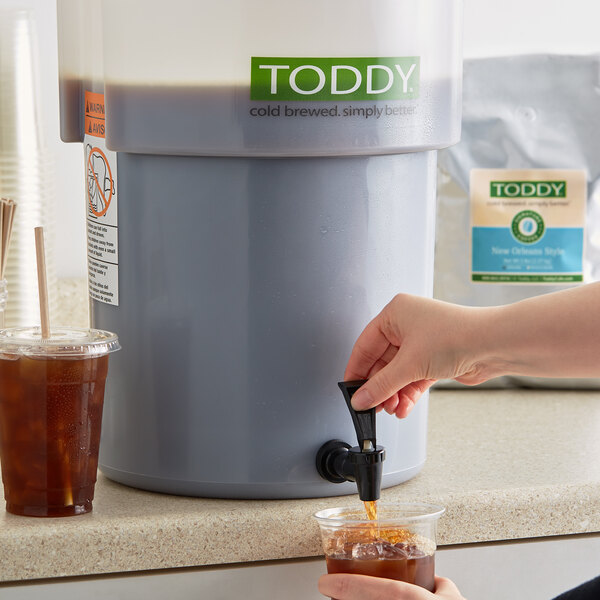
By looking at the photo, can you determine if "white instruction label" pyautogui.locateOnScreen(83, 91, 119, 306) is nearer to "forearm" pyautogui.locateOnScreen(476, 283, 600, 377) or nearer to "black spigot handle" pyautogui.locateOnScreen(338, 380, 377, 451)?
"black spigot handle" pyautogui.locateOnScreen(338, 380, 377, 451)

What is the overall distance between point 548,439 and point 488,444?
0.07 m

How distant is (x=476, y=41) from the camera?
1462 mm

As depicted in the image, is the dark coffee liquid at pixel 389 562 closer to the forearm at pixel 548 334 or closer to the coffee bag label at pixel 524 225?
the forearm at pixel 548 334

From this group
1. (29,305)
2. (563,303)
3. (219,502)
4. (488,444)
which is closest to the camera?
(563,303)

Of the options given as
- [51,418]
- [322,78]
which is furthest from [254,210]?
[51,418]

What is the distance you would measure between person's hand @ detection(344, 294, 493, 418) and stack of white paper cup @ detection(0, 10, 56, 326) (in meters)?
0.48

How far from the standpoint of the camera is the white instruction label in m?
0.93

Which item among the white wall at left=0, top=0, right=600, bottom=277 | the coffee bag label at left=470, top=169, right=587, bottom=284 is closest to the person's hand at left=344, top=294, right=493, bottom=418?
the coffee bag label at left=470, top=169, right=587, bottom=284

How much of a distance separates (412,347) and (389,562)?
6.4 inches

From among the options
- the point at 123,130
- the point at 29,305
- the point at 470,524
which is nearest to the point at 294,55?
the point at 123,130

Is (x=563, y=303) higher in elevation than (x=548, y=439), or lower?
higher

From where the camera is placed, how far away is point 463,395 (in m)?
1.29

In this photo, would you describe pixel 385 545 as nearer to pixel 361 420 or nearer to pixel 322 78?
pixel 361 420

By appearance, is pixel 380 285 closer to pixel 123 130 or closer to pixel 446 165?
pixel 123 130
